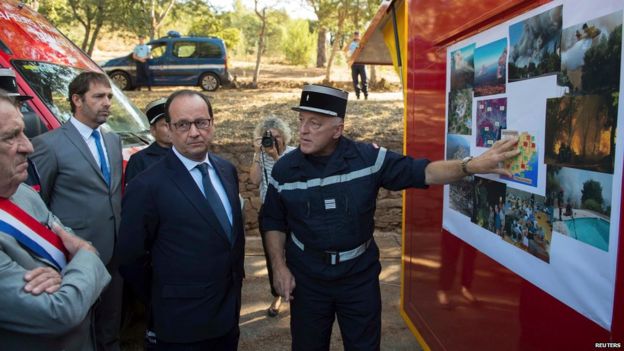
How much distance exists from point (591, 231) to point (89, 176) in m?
2.82

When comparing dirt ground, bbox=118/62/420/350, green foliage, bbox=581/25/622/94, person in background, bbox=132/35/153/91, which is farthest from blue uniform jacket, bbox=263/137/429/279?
person in background, bbox=132/35/153/91

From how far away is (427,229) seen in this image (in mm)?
3191

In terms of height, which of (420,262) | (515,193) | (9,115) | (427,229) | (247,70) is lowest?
(420,262)

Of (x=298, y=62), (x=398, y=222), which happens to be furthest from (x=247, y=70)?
(x=398, y=222)

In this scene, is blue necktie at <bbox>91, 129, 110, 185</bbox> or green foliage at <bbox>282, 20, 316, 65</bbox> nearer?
blue necktie at <bbox>91, 129, 110, 185</bbox>

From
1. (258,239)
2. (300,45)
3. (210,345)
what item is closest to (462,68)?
(210,345)

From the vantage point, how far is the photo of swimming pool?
155 centimetres

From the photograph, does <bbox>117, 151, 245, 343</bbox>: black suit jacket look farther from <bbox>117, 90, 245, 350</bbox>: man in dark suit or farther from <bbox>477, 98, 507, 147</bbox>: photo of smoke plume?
<bbox>477, 98, 507, 147</bbox>: photo of smoke plume

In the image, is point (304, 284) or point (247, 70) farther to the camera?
point (247, 70)

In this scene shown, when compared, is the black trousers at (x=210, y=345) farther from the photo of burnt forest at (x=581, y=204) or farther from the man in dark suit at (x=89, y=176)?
the photo of burnt forest at (x=581, y=204)

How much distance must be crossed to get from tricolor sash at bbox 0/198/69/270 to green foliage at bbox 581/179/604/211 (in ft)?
6.26

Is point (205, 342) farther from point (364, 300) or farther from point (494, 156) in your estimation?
point (494, 156)

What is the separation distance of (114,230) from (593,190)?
282 centimetres

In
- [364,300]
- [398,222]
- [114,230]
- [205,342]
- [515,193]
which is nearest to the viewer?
[515,193]
